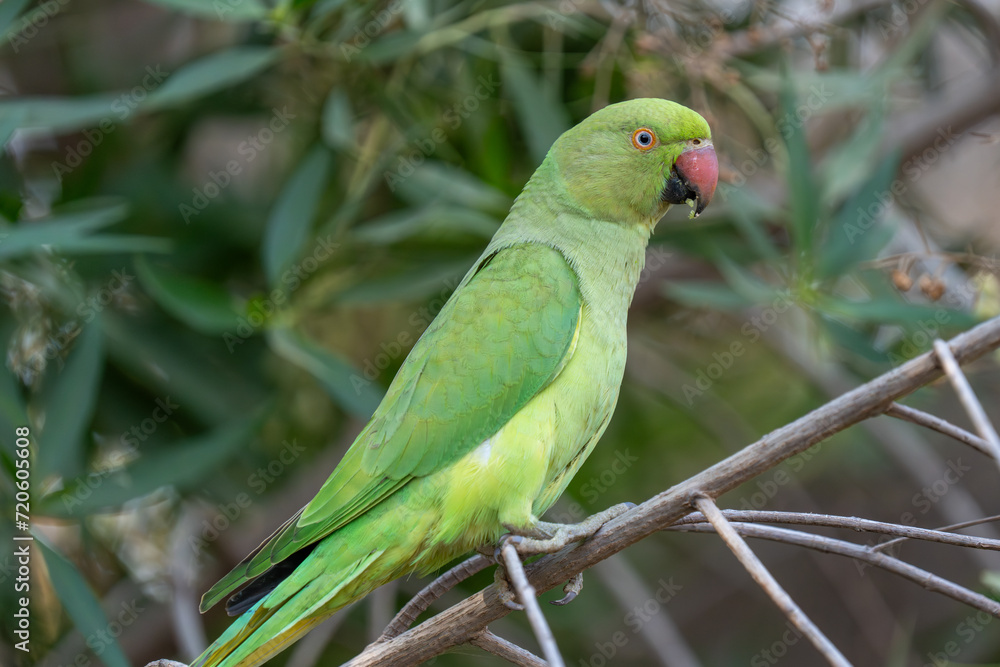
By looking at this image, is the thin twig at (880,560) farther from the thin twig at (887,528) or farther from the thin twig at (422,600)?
the thin twig at (422,600)

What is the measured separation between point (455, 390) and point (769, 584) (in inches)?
40.1

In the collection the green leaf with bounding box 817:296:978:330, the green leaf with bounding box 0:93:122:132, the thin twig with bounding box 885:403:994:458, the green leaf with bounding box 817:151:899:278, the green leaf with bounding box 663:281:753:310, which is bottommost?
the green leaf with bounding box 817:296:978:330

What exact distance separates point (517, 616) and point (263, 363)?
4.86 feet

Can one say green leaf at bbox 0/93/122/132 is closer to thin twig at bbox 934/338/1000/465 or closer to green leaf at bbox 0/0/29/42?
green leaf at bbox 0/0/29/42

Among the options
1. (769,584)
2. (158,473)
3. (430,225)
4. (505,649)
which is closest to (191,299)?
(158,473)

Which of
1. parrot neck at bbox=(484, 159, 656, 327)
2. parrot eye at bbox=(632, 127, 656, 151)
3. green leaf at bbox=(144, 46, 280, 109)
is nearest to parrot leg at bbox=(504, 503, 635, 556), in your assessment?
parrot neck at bbox=(484, 159, 656, 327)

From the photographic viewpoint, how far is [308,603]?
71.4 inches

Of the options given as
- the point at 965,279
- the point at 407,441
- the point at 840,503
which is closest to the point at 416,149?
the point at 407,441

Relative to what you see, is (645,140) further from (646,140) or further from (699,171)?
(699,171)

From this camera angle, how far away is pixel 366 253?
3193 mm

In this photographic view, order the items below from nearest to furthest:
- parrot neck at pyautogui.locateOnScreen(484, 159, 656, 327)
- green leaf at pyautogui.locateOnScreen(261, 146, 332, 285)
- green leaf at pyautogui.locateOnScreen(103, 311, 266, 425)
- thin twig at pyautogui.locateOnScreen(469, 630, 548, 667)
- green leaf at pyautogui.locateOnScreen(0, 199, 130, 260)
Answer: thin twig at pyautogui.locateOnScreen(469, 630, 548, 667) < parrot neck at pyautogui.locateOnScreen(484, 159, 656, 327) < green leaf at pyautogui.locateOnScreen(0, 199, 130, 260) < green leaf at pyautogui.locateOnScreen(261, 146, 332, 285) < green leaf at pyautogui.locateOnScreen(103, 311, 266, 425)

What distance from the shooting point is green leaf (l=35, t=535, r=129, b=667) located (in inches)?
85.3

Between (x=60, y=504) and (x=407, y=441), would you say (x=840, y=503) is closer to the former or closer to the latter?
(x=407, y=441)

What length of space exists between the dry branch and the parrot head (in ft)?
3.33
